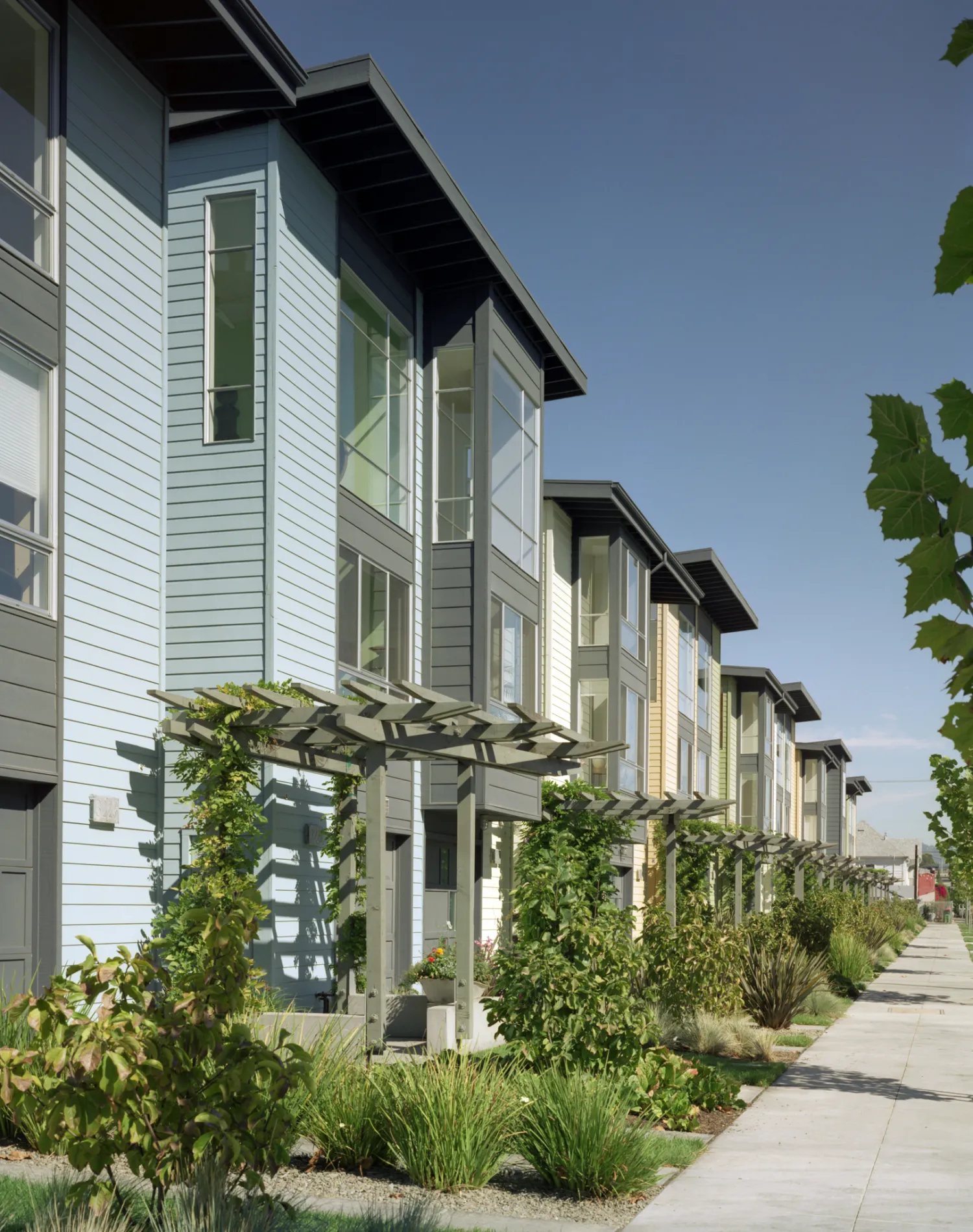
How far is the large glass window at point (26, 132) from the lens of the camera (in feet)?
38.0

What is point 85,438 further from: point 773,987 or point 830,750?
point 830,750

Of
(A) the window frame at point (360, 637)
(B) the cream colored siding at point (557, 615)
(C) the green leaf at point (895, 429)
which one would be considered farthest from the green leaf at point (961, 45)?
(B) the cream colored siding at point (557, 615)

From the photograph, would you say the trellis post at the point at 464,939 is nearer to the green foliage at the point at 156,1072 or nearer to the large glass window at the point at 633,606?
the green foliage at the point at 156,1072

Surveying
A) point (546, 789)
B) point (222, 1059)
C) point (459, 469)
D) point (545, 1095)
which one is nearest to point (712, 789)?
point (546, 789)

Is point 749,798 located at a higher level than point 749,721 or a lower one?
lower

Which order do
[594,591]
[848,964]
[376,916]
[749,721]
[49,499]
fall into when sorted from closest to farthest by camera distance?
1. [49,499]
2. [376,916]
3. [848,964]
4. [594,591]
5. [749,721]

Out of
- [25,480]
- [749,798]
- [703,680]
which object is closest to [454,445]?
[25,480]

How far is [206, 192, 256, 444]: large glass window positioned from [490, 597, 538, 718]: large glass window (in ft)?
18.7

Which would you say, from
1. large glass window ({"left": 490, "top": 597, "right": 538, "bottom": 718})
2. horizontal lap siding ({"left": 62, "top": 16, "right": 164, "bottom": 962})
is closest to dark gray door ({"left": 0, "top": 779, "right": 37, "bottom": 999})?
horizontal lap siding ({"left": 62, "top": 16, "right": 164, "bottom": 962})

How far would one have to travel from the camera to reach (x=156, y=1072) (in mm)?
6336

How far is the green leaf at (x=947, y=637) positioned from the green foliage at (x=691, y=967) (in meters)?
14.5

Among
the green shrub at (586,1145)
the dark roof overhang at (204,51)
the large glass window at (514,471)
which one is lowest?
the green shrub at (586,1145)

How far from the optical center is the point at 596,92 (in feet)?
45.3

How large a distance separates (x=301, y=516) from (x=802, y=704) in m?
50.7
